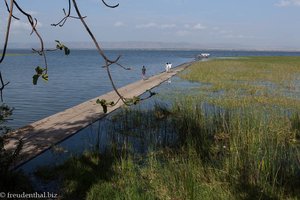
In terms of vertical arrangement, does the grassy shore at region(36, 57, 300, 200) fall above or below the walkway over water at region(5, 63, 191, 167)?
above

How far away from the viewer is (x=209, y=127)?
413 inches

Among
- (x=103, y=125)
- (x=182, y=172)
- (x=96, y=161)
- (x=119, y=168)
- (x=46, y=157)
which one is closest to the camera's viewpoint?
(x=182, y=172)

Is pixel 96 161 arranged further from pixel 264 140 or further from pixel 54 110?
→ pixel 54 110

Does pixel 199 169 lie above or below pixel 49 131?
above

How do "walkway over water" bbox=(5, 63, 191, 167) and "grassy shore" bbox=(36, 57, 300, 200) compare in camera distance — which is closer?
"grassy shore" bbox=(36, 57, 300, 200)

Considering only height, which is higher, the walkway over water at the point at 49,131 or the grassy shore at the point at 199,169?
the grassy shore at the point at 199,169

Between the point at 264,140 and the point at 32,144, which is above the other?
the point at 264,140

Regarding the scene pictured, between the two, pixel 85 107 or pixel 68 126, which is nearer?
pixel 68 126

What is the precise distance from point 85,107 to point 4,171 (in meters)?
11.0

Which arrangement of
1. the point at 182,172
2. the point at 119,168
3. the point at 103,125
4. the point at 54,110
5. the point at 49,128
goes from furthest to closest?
the point at 54,110 → the point at 103,125 → the point at 49,128 → the point at 119,168 → the point at 182,172

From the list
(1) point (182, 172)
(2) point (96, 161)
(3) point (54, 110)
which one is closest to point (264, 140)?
(1) point (182, 172)

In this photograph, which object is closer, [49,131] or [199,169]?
[199,169]

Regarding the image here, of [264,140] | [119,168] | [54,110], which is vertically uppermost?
[264,140]

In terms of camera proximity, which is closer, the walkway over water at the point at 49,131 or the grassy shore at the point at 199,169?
the grassy shore at the point at 199,169
